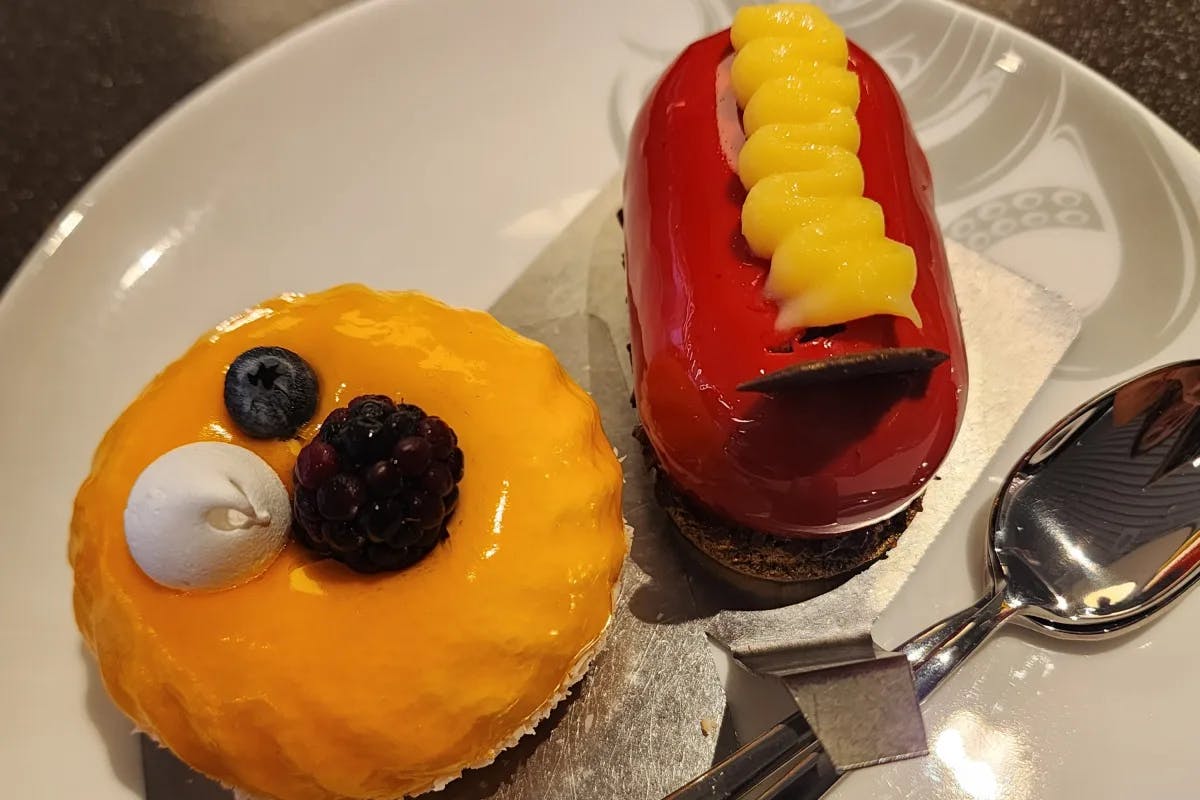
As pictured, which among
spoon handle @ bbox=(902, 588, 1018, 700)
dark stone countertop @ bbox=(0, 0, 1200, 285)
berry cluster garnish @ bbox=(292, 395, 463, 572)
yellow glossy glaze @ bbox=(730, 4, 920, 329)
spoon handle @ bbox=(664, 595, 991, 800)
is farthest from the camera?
dark stone countertop @ bbox=(0, 0, 1200, 285)

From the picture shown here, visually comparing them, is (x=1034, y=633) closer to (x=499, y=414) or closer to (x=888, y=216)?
(x=888, y=216)

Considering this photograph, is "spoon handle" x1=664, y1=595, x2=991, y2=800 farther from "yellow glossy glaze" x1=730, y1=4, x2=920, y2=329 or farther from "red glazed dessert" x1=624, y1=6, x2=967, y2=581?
"yellow glossy glaze" x1=730, y1=4, x2=920, y2=329

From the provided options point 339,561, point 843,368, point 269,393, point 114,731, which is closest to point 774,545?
point 843,368

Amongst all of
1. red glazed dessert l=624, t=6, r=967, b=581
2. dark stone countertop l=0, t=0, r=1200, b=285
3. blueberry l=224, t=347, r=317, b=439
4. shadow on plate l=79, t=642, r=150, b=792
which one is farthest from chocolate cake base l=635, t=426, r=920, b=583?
dark stone countertop l=0, t=0, r=1200, b=285

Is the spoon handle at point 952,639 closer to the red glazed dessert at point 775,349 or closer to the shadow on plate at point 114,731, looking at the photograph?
the red glazed dessert at point 775,349

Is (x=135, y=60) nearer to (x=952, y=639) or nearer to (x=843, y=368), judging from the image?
(x=843, y=368)

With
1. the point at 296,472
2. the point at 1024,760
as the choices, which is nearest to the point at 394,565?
the point at 296,472
